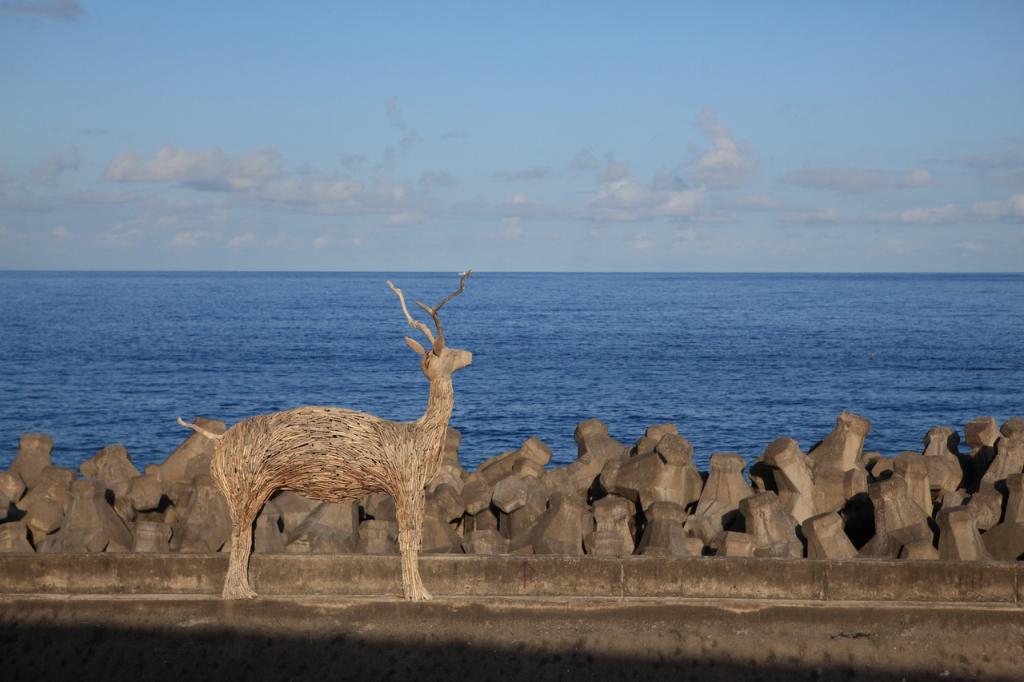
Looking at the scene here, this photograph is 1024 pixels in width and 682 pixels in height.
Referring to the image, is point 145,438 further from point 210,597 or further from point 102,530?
point 210,597

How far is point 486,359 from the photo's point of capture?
57.0 m

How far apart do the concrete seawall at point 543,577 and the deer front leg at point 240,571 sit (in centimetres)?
21

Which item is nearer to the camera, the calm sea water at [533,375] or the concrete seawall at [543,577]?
the concrete seawall at [543,577]

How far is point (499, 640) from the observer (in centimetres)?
836

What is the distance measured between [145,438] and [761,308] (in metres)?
86.1

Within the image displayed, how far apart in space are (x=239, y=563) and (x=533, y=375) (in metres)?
41.1

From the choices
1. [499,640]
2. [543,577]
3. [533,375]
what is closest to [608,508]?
[543,577]

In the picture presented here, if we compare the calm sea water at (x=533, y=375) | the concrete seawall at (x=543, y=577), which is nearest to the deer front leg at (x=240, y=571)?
the concrete seawall at (x=543, y=577)

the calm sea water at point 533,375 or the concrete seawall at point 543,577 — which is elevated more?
the concrete seawall at point 543,577

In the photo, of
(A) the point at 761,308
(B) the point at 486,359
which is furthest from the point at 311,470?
(A) the point at 761,308

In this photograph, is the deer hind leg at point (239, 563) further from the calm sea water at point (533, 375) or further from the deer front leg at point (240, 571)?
the calm sea water at point (533, 375)

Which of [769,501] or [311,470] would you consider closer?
[311,470]

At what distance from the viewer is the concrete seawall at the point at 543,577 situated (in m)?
8.43

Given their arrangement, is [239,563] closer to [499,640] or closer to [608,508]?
[499,640]
